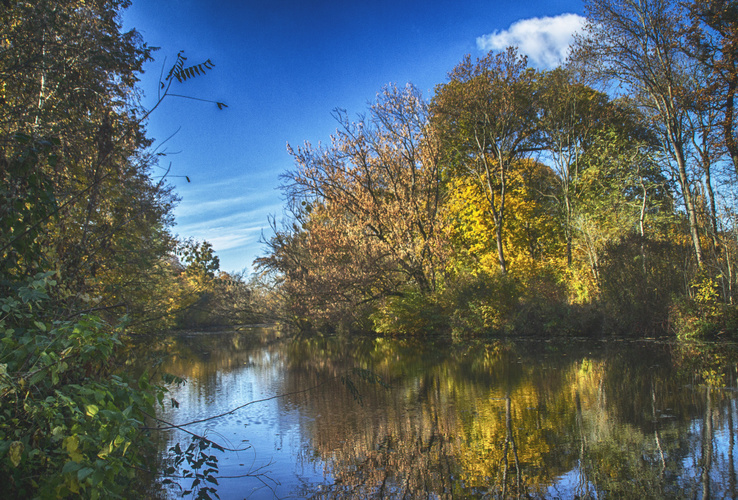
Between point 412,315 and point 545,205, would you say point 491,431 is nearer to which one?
point 412,315

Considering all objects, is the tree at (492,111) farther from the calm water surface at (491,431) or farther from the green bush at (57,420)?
the green bush at (57,420)

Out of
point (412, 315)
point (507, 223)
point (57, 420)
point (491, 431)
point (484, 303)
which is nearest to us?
point (57, 420)

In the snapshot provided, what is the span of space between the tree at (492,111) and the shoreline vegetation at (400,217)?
0.12 metres

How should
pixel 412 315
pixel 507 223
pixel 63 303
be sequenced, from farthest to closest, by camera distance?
pixel 507 223
pixel 412 315
pixel 63 303

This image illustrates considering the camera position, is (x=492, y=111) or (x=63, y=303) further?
(x=492, y=111)

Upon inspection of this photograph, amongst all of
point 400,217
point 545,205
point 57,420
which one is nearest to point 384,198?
point 400,217

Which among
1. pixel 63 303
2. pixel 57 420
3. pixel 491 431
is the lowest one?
pixel 491 431

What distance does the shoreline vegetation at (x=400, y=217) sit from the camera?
4.30 meters

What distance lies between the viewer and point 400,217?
24641 millimetres

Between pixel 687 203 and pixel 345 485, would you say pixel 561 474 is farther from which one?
pixel 687 203

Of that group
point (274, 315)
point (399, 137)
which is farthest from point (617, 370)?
point (274, 315)

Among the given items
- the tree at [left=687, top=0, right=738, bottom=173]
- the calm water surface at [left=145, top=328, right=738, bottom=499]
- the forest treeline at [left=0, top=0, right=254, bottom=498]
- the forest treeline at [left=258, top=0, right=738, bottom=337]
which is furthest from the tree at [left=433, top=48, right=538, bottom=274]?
the forest treeline at [left=0, top=0, right=254, bottom=498]

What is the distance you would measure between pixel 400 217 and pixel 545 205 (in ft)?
41.2

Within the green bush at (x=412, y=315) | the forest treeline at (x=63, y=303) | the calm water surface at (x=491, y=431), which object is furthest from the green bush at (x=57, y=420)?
the green bush at (x=412, y=315)
